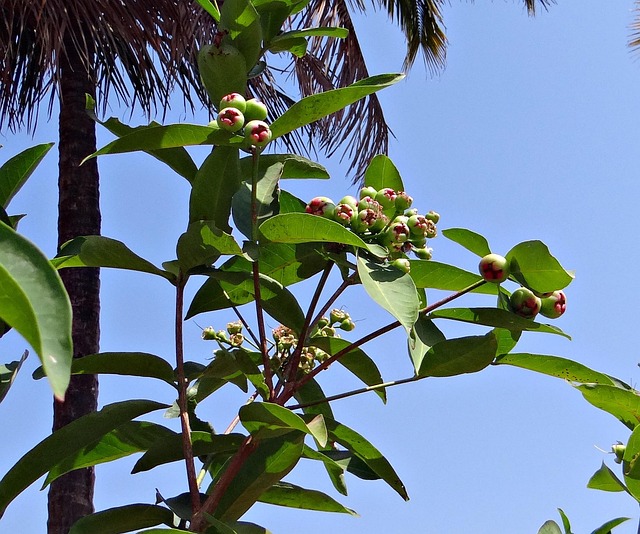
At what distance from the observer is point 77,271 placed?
3.38 m

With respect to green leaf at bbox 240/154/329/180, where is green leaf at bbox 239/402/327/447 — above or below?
below

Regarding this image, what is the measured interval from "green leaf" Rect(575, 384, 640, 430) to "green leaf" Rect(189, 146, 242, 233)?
60 cm

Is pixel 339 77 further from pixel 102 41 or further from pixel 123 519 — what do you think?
pixel 123 519

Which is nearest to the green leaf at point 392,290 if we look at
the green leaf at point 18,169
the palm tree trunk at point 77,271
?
the green leaf at point 18,169

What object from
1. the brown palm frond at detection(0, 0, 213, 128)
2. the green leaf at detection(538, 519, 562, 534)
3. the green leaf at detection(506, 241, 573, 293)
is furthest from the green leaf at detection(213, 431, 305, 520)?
the brown palm frond at detection(0, 0, 213, 128)

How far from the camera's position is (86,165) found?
12.2 feet

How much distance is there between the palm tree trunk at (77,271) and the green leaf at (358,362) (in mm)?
1659

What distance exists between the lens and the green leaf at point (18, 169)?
1316 mm

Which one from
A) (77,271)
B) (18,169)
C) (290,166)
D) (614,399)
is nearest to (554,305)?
(614,399)

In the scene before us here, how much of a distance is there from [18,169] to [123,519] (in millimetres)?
579

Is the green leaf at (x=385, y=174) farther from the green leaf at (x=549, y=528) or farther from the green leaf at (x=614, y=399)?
the green leaf at (x=549, y=528)

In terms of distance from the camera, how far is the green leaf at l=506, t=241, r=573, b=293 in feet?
3.52

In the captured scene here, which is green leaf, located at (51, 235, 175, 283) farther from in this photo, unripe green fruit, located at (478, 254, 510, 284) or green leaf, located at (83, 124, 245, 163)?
unripe green fruit, located at (478, 254, 510, 284)

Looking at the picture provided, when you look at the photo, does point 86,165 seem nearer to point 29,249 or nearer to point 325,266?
point 325,266
